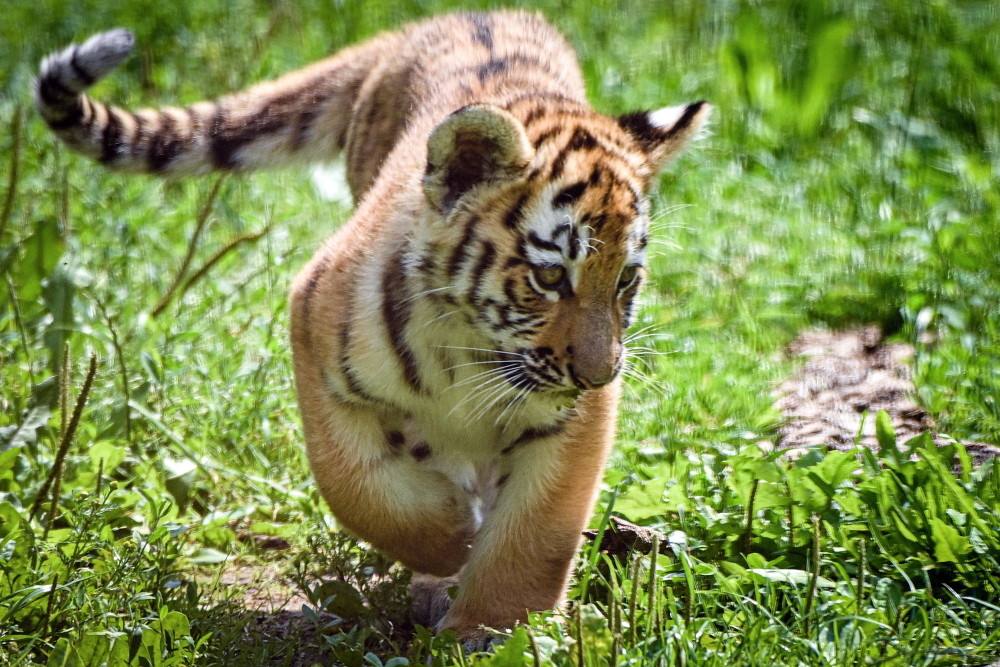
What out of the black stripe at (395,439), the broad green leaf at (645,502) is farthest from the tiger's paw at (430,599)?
the broad green leaf at (645,502)

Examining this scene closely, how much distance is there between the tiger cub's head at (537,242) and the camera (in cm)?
316

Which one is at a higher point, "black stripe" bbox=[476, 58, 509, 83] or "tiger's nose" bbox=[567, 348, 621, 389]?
"black stripe" bbox=[476, 58, 509, 83]

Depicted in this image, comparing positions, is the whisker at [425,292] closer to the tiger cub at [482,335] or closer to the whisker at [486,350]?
the tiger cub at [482,335]

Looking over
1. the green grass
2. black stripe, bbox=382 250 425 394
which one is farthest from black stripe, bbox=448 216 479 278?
the green grass

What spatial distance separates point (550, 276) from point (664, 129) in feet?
2.56

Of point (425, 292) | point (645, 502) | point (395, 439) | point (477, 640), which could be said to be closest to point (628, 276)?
point (425, 292)

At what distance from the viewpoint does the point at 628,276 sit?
3.29 m

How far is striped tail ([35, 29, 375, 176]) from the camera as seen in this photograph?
4289 millimetres

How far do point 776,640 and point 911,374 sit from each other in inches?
87.7

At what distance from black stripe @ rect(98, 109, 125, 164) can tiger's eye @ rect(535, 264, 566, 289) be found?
224 centimetres

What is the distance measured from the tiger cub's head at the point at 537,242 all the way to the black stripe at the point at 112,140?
6.10 feet

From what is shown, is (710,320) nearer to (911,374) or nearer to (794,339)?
(794,339)

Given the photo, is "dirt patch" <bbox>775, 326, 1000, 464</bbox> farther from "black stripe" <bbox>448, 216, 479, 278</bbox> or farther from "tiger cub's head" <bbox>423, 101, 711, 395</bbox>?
"black stripe" <bbox>448, 216, 479, 278</bbox>

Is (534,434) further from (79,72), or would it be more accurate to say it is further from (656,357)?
(79,72)
